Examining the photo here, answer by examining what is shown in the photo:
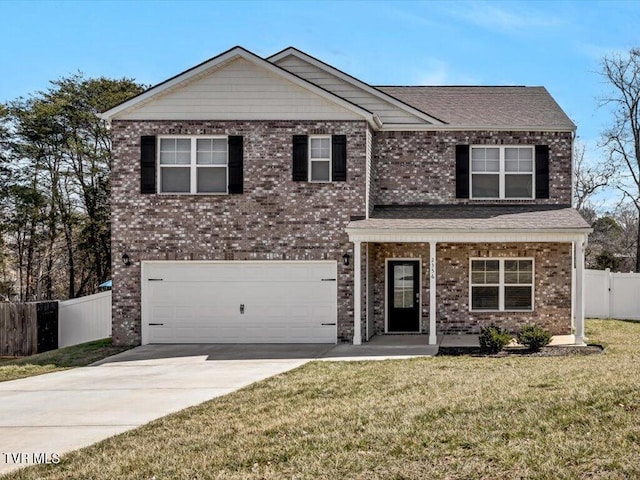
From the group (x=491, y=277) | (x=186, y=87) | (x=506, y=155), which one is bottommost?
(x=491, y=277)

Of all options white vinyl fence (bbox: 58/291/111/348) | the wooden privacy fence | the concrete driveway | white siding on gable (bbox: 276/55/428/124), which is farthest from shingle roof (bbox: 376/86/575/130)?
the wooden privacy fence

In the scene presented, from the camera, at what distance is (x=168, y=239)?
18.1 m

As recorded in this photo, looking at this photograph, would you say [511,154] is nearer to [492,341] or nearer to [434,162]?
[434,162]

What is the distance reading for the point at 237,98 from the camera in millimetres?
17938

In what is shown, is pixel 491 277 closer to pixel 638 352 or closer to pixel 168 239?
pixel 638 352

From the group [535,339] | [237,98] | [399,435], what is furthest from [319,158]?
[399,435]

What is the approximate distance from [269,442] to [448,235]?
10.4 m

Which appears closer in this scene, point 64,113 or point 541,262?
point 541,262

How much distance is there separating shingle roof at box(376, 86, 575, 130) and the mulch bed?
20.5 feet

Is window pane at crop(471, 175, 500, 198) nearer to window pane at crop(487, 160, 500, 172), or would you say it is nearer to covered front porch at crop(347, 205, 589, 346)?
window pane at crop(487, 160, 500, 172)

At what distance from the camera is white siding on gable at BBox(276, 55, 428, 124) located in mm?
19422

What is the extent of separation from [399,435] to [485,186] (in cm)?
1318

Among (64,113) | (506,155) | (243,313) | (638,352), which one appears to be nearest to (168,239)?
(243,313)

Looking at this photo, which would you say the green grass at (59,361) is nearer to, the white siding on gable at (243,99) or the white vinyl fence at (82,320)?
the white vinyl fence at (82,320)
